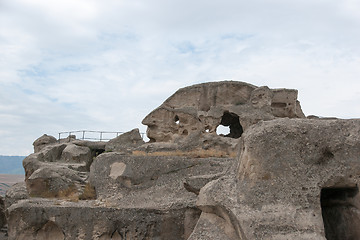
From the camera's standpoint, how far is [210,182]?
677cm

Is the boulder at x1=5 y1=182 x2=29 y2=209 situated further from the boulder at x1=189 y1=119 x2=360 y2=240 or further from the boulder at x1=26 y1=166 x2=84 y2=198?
the boulder at x1=189 y1=119 x2=360 y2=240

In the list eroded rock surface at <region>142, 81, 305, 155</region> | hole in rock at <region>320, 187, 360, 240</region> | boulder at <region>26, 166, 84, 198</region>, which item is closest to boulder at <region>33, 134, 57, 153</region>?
eroded rock surface at <region>142, 81, 305, 155</region>

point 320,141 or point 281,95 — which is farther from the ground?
point 281,95

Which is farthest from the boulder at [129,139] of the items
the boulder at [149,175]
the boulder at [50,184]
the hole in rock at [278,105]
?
the boulder at [149,175]

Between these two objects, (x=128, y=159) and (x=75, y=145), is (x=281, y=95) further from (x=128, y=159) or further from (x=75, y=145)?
(x=75, y=145)

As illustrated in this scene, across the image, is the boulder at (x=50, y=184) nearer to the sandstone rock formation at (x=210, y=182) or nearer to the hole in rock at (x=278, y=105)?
the sandstone rock formation at (x=210, y=182)

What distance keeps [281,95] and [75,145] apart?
32.8 feet

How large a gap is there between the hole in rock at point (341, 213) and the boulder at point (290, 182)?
0.01 m

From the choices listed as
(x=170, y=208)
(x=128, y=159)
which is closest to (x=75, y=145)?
(x=128, y=159)

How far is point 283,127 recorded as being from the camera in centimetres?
617

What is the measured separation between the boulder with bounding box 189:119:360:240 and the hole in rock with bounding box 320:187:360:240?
0.01 m

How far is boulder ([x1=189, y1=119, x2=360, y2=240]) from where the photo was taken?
18.6 feet

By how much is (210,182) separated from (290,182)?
1398 mm

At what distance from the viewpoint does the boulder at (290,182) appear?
18.6 ft
